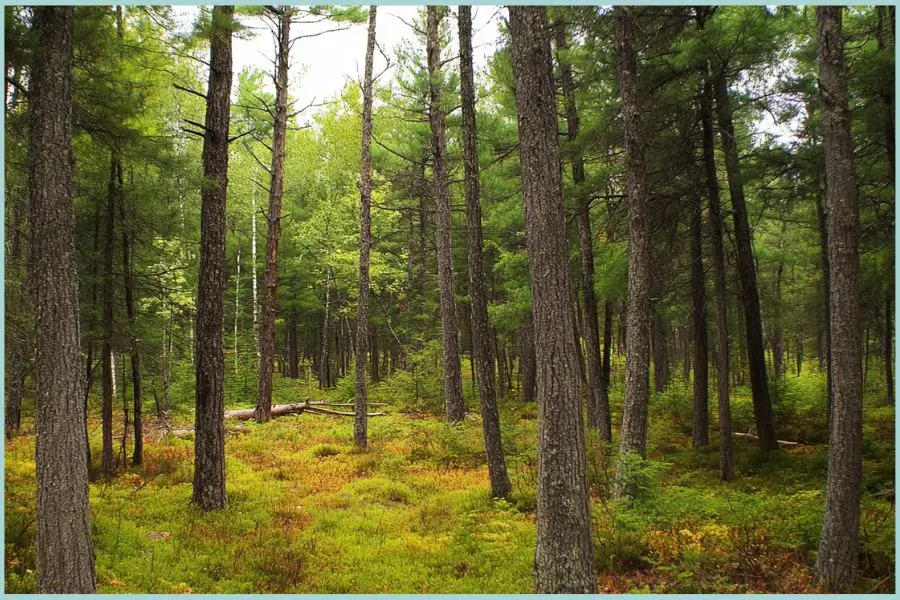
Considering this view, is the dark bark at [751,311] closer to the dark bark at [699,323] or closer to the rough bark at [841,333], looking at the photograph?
the dark bark at [699,323]

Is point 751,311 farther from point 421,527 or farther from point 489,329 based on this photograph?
point 421,527

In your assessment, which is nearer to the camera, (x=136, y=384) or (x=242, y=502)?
(x=242, y=502)

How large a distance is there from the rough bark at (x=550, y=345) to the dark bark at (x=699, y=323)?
7.93 m

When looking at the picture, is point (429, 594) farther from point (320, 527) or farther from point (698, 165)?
point (698, 165)

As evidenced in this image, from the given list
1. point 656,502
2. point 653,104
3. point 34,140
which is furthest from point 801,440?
point 34,140

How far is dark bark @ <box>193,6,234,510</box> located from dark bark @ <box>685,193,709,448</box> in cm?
1010

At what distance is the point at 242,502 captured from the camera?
895cm

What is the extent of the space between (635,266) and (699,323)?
546cm

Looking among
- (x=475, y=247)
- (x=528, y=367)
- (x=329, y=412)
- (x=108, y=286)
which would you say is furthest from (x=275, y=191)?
(x=528, y=367)

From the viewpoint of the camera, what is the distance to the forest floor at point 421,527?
6.22 metres

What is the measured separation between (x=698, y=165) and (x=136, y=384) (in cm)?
1314

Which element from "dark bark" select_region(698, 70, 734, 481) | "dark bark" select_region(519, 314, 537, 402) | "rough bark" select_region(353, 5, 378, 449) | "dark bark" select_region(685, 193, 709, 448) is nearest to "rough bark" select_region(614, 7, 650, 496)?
"dark bark" select_region(698, 70, 734, 481)

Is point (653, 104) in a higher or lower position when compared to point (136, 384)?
higher

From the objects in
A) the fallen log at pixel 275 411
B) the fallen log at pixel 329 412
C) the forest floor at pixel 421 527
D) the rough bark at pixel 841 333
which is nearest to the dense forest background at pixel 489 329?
the forest floor at pixel 421 527
